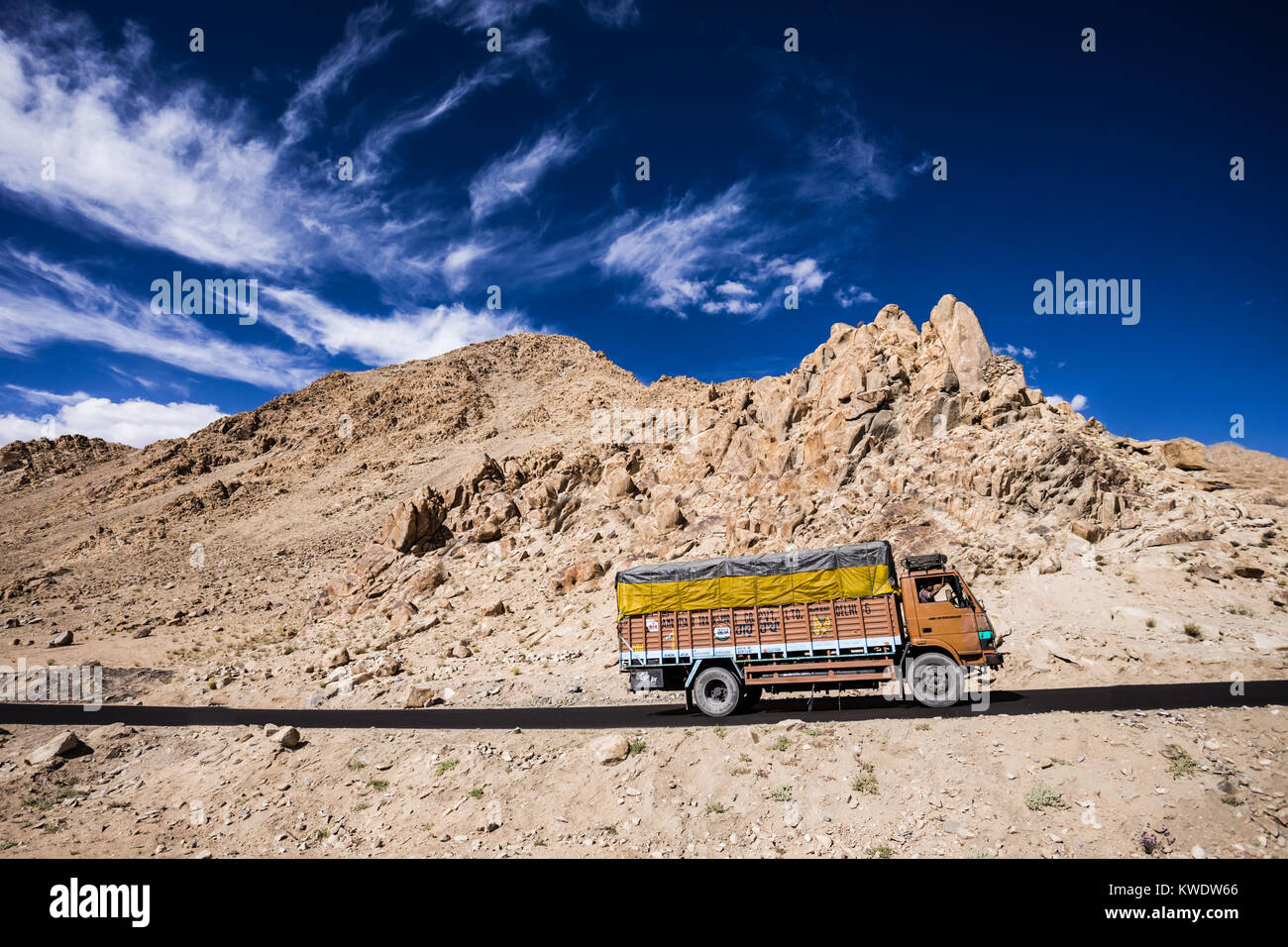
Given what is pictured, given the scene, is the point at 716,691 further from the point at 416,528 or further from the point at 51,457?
the point at 51,457

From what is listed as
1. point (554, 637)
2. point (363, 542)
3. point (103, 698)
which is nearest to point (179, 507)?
point (363, 542)

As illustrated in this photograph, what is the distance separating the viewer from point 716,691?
14938mm

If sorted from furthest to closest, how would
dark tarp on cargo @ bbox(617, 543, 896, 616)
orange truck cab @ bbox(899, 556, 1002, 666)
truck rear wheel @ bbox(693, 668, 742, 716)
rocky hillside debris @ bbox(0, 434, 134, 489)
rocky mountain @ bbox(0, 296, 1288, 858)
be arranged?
rocky hillside debris @ bbox(0, 434, 134, 489), truck rear wheel @ bbox(693, 668, 742, 716), dark tarp on cargo @ bbox(617, 543, 896, 616), orange truck cab @ bbox(899, 556, 1002, 666), rocky mountain @ bbox(0, 296, 1288, 858)

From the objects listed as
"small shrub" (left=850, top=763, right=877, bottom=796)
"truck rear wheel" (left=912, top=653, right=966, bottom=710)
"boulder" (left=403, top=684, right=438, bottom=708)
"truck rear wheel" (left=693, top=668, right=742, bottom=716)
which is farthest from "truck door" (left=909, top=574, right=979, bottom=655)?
"boulder" (left=403, top=684, right=438, bottom=708)

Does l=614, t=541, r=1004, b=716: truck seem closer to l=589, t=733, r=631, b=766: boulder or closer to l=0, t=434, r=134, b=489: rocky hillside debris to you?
l=589, t=733, r=631, b=766: boulder

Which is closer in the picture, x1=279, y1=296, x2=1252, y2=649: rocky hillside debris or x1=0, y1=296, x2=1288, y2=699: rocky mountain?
x1=0, y1=296, x2=1288, y2=699: rocky mountain

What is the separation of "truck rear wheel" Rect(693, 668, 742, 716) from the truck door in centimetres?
468

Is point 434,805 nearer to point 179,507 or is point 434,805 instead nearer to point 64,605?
point 64,605

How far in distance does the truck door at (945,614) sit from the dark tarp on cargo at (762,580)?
2.92 ft

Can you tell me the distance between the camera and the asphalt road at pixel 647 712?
1252 cm

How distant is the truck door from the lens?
1348 cm

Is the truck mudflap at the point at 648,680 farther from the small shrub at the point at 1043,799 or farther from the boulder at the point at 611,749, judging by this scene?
the small shrub at the point at 1043,799

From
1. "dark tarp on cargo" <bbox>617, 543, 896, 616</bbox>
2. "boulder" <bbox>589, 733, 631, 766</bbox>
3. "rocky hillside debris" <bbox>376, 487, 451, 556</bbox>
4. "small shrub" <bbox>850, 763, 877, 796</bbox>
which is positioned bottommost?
"boulder" <bbox>589, 733, 631, 766</bbox>
